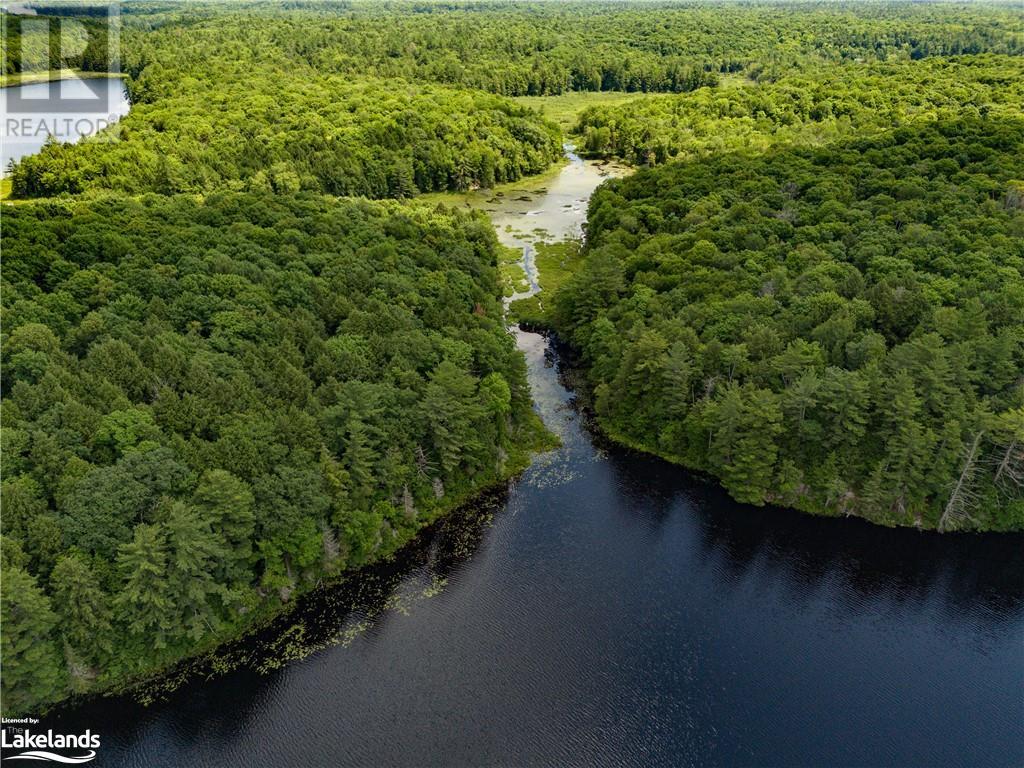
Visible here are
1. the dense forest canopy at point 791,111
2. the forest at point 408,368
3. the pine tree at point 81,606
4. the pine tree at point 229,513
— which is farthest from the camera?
the dense forest canopy at point 791,111

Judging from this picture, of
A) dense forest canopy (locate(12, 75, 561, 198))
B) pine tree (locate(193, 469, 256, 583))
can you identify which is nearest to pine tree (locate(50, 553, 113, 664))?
pine tree (locate(193, 469, 256, 583))

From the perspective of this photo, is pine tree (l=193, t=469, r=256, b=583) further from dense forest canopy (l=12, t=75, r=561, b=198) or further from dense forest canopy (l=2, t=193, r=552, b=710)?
dense forest canopy (l=12, t=75, r=561, b=198)

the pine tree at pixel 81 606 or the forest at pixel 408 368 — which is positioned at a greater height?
the forest at pixel 408 368

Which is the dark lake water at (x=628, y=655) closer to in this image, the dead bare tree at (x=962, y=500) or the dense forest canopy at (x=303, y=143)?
the dead bare tree at (x=962, y=500)

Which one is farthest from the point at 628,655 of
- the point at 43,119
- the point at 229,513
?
the point at 43,119

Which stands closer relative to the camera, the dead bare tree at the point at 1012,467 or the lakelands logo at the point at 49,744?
the lakelands logo at the point at 49,744

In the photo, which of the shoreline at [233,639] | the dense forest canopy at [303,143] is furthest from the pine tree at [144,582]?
the dense forest canopy at [303,143]

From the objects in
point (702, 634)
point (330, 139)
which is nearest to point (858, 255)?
point (702, 634)
